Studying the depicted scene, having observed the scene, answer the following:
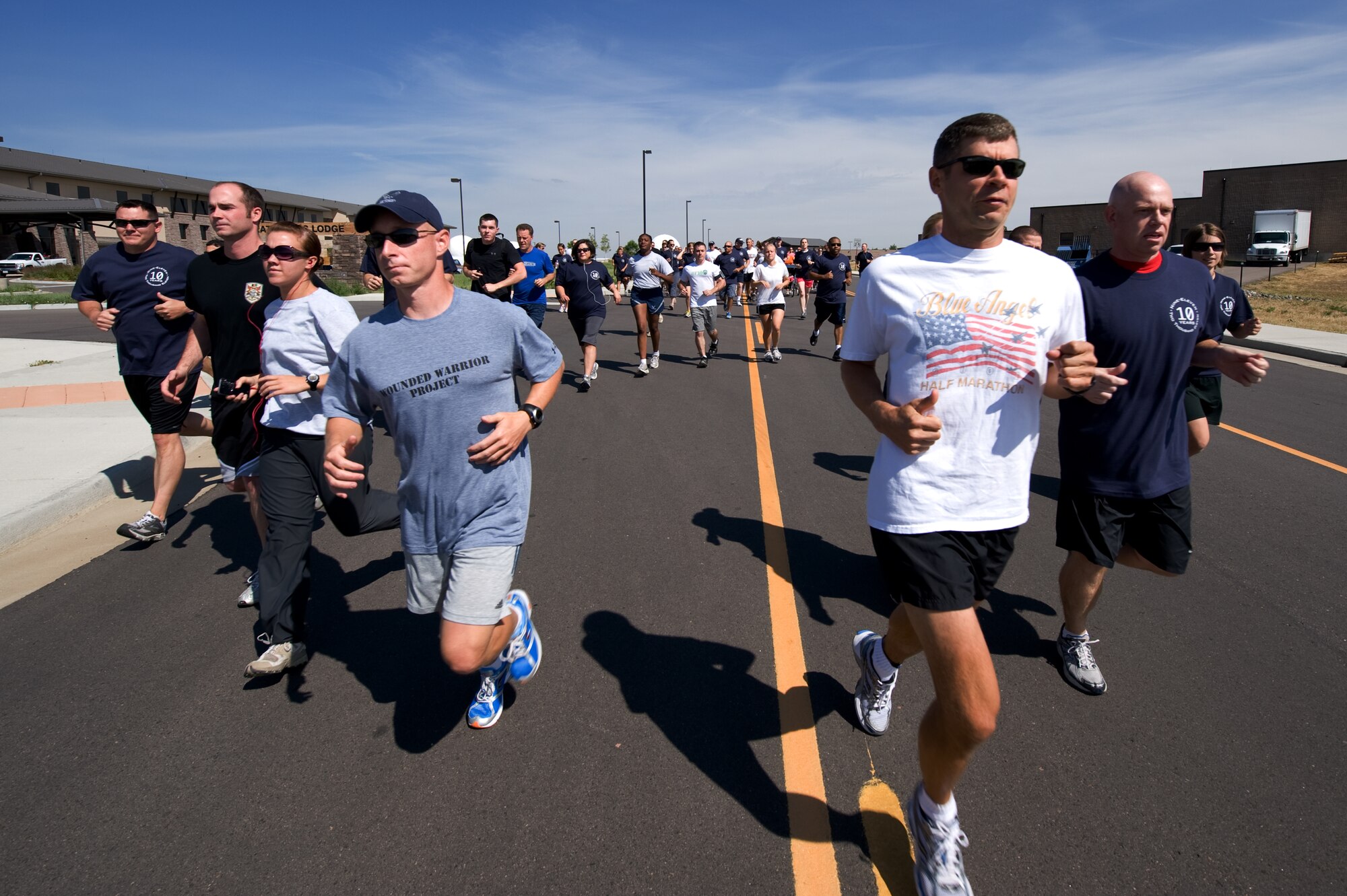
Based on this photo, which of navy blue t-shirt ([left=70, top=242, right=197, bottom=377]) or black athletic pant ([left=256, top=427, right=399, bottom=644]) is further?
navy blue t-shirt ([left=70, top=242, right=197, bottom=377])

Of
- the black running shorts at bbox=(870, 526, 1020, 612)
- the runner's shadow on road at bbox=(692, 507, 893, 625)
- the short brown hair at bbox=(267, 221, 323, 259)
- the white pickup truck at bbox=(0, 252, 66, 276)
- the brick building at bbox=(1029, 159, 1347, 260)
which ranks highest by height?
the brick building at bbox=(1029, 159, 1347, 260)

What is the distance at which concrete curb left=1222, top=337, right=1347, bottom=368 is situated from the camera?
46.0 feet

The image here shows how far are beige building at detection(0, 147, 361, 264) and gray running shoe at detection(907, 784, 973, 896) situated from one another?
54.6 m

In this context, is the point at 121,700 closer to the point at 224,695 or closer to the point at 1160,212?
the point at 224,695

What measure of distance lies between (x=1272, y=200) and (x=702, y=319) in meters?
70.2

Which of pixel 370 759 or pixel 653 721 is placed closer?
pixel 370 759

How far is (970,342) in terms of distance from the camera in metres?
2.30

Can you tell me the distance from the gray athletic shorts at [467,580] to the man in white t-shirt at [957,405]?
1.34 metres

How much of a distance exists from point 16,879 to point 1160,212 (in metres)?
4.50

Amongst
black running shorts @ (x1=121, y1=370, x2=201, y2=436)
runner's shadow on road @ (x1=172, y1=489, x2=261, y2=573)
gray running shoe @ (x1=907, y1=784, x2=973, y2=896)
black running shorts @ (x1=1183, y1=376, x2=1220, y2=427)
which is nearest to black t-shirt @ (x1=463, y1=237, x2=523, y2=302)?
runner's shadow on road @ (x1=172, y1=489, x2=261, y2=573)

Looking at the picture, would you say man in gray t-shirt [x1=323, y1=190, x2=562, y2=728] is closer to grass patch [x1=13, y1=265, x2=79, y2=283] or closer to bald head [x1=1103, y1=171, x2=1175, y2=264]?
bald head [x1=1103, y1=171, x2=1175, y2=264]

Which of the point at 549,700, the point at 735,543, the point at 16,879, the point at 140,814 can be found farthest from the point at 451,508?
the point at 735,543

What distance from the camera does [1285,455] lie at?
7219 mm

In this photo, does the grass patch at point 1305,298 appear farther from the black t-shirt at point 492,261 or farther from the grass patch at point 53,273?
the grass patch at point 53,273
